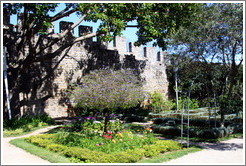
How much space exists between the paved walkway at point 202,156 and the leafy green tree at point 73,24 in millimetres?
4993

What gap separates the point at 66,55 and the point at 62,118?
3.71 metres

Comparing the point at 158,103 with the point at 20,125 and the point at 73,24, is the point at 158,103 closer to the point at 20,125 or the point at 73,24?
the point at 73,24

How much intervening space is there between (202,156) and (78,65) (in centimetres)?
1084

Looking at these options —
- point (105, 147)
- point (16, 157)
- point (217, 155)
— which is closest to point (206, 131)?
point (217, 155)

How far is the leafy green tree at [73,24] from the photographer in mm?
10281

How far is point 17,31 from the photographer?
525 inches

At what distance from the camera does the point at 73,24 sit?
1201 cm

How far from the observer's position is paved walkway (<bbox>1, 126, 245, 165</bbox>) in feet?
19.2

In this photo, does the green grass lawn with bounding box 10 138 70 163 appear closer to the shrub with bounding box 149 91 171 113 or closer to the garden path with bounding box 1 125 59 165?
the garden path with bounding box 1 125 59 165

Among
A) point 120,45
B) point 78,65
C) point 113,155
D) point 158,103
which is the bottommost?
point 158,103

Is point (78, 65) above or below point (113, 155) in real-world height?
above

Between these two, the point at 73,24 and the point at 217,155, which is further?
the point at 73,24

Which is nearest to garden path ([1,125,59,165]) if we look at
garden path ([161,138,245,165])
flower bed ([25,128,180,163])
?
flower bed ([25,128,180,163])

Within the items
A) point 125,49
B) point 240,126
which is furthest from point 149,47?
point 240,126
